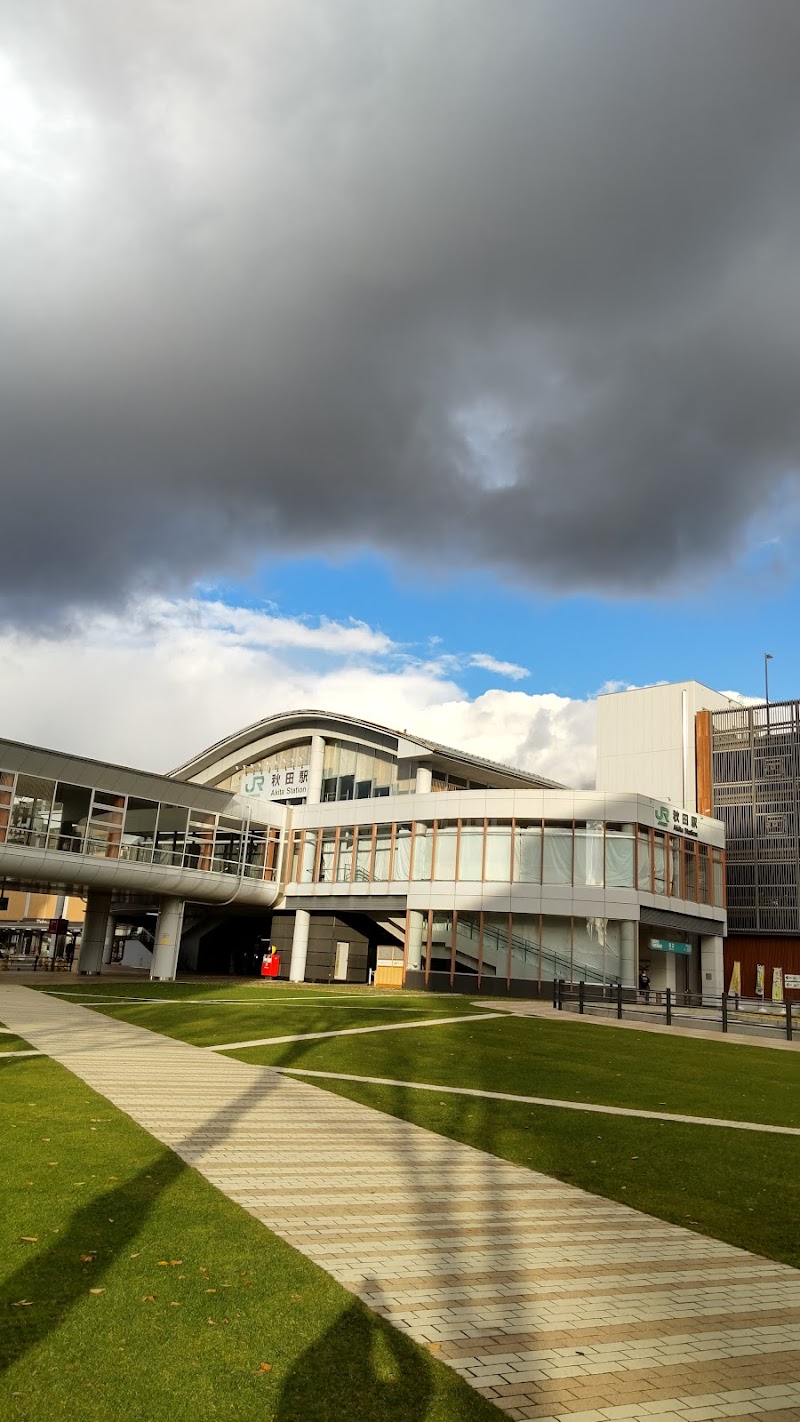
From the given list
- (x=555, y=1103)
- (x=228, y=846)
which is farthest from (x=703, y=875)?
(x=555, y=1103)

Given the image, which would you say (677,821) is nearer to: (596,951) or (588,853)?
(588,853)

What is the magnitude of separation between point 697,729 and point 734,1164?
62.7m

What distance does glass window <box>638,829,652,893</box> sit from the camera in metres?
44.0

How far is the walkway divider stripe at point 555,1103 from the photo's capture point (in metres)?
14.3

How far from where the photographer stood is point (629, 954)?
4272 centimetres

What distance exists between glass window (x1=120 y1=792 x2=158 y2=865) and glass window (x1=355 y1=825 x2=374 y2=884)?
10.6m

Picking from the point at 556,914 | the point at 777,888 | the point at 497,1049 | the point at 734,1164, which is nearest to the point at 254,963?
the point at 556,914

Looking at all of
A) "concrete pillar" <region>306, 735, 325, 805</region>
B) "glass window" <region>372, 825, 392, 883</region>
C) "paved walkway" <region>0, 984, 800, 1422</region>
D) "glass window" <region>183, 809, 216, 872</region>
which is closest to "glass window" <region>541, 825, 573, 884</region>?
"glass window" <region>372, 825, 392, 883</region>

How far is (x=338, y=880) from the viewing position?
5041 cm

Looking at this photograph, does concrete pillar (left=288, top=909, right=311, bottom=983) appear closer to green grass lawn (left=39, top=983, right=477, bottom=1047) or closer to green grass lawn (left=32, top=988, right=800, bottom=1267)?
green grass lawn (left=39, top=983, right=477, bottom=1047)

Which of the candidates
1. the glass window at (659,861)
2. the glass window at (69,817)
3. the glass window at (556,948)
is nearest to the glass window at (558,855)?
the glass window at (556,948)

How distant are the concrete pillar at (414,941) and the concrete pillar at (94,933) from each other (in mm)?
14097

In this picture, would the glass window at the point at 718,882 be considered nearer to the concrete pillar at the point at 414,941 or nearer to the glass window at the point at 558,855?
the glass window at the point at 558,855

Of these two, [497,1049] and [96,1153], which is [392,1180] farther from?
[497,1049]
